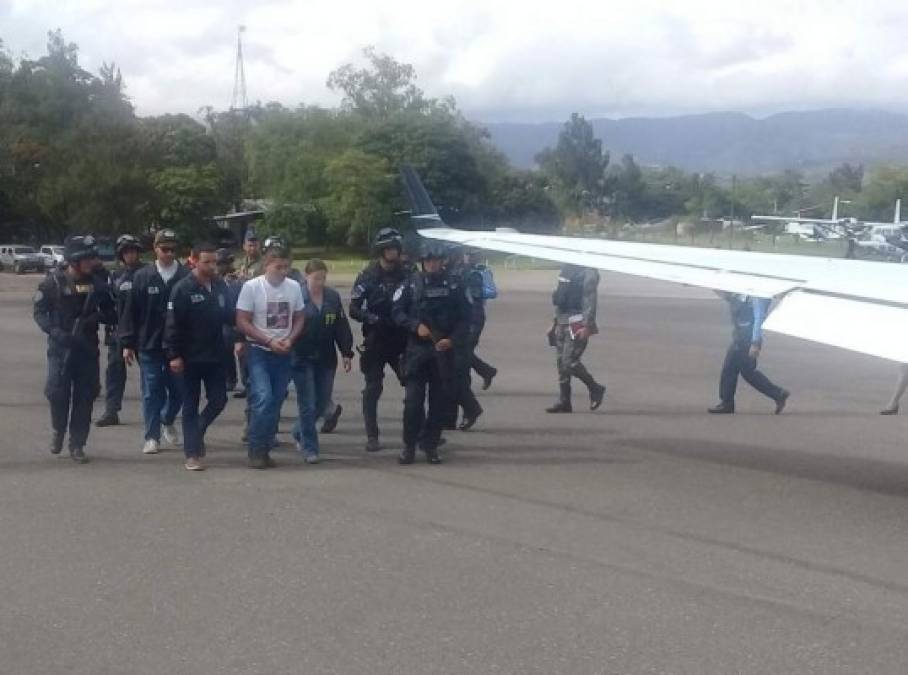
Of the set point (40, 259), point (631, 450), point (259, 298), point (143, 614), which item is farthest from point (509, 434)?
point (40, 259)

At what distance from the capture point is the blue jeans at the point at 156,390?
9.79 metres

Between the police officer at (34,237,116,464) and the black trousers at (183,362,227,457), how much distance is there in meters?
0.87

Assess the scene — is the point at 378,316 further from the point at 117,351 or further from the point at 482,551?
the point at 482,551

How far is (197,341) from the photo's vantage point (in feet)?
30.9

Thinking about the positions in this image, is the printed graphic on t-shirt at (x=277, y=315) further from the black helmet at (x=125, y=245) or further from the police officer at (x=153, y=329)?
the black helmet at (x=125, y=245)

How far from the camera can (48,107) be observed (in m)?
91.4

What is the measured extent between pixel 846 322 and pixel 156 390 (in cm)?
529

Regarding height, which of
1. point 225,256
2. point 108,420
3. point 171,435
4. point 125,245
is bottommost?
point 108,420

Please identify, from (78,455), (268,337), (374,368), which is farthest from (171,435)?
(374,368)

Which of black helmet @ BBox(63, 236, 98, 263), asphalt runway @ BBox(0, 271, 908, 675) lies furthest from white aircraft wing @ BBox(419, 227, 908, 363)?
black helmet @ BBox(63, 236, 98, 263)

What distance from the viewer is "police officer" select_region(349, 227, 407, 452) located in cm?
1012

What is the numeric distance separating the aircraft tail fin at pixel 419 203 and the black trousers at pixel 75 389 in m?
4.46

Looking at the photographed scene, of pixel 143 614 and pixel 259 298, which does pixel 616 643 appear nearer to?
pixel 143 614

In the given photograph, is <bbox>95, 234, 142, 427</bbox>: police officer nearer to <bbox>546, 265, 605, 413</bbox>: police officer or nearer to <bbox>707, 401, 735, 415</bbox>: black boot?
<bbox>546, 265, 605, 413</bbox>: police officer
